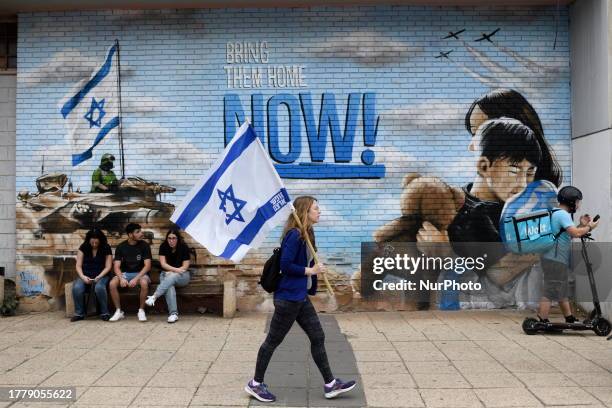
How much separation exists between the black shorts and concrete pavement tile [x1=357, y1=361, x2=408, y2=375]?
2.45 meters

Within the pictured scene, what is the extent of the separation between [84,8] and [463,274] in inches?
272

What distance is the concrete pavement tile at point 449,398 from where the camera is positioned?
222 inches

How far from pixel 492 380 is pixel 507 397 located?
1.74ft

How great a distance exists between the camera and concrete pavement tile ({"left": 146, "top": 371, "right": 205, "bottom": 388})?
245 inches

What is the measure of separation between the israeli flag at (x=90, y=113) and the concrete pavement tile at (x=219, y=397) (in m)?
5.31

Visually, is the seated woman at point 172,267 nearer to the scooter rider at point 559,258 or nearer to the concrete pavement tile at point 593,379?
the scooter rider at point 559,258

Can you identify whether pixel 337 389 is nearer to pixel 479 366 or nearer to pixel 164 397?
pixel 164 397

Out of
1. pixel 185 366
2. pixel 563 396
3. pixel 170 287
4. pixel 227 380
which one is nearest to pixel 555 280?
pixel 563 396

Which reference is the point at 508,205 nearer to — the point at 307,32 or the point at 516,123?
the point at 516,123


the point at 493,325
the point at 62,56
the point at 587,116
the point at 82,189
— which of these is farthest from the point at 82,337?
the point at 587,116

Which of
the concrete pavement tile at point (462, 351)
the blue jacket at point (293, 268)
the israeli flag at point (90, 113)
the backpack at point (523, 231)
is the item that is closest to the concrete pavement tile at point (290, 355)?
the concrete pavement tile at point (462, 351)

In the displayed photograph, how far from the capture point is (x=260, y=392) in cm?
572

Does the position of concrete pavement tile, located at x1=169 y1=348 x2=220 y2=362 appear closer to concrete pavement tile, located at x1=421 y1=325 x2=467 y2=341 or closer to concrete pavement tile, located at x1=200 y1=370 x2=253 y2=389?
concrete pavement tile, located at x1=200 y1=370 x2=253 y2=389

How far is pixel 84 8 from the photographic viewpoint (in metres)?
10.1
